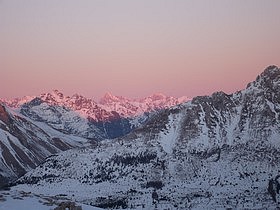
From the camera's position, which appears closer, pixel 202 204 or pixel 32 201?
pixel 32 201

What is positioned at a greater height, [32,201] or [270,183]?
[270,183]

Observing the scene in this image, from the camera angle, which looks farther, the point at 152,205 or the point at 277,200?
the point at 152,205

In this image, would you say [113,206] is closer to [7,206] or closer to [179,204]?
[179,204]

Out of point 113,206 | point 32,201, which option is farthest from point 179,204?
point 32,201

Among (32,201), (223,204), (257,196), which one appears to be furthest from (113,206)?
(32,201)

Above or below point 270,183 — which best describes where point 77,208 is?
below

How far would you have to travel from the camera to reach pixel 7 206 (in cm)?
7450

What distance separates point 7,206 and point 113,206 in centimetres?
12422

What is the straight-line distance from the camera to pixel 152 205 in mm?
198375

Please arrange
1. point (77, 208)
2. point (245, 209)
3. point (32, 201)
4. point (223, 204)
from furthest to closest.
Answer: point (223, 204), point (245, 209), point (32, 201), point (77, 208)

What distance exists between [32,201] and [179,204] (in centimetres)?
12309

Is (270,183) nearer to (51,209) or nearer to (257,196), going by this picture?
(257,196)

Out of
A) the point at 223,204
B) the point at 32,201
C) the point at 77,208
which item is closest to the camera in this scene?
the point at 77,208

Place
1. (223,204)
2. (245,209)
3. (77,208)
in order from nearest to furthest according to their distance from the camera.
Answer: (77,208) < (245,209) < (223,204)
